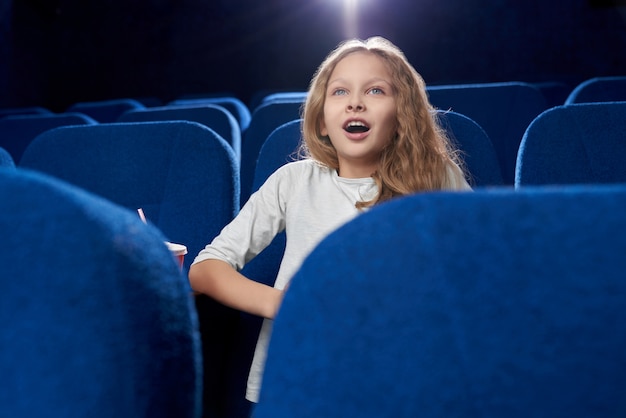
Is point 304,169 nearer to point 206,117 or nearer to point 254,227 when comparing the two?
point 254,227

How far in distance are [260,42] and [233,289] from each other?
20.2 ft

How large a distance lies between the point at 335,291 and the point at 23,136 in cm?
222

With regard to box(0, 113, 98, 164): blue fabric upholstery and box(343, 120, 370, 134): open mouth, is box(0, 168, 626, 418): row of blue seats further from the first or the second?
box(0, 113, 98, 164): blue fabric upholstery

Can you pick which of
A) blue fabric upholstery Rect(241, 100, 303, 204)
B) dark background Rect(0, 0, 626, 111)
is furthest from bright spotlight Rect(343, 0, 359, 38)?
blue fabric upholstery Rect(241, 100, 303, 204)

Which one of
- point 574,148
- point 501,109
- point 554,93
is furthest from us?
point 554,93

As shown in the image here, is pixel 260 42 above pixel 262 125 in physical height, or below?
above

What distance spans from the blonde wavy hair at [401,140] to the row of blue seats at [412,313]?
70 cm

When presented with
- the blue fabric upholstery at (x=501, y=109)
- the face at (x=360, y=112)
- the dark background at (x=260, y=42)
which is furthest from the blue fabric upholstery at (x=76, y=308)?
the dark background at (x=260, y=42)

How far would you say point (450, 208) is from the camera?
36cm

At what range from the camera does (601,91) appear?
202cm

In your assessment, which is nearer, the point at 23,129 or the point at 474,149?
the point at 474,149

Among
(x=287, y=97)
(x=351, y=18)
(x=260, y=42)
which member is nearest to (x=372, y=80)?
(x=287, y=97)

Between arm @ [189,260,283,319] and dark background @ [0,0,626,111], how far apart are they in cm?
546

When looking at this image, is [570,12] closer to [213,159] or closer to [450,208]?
[213,159]
